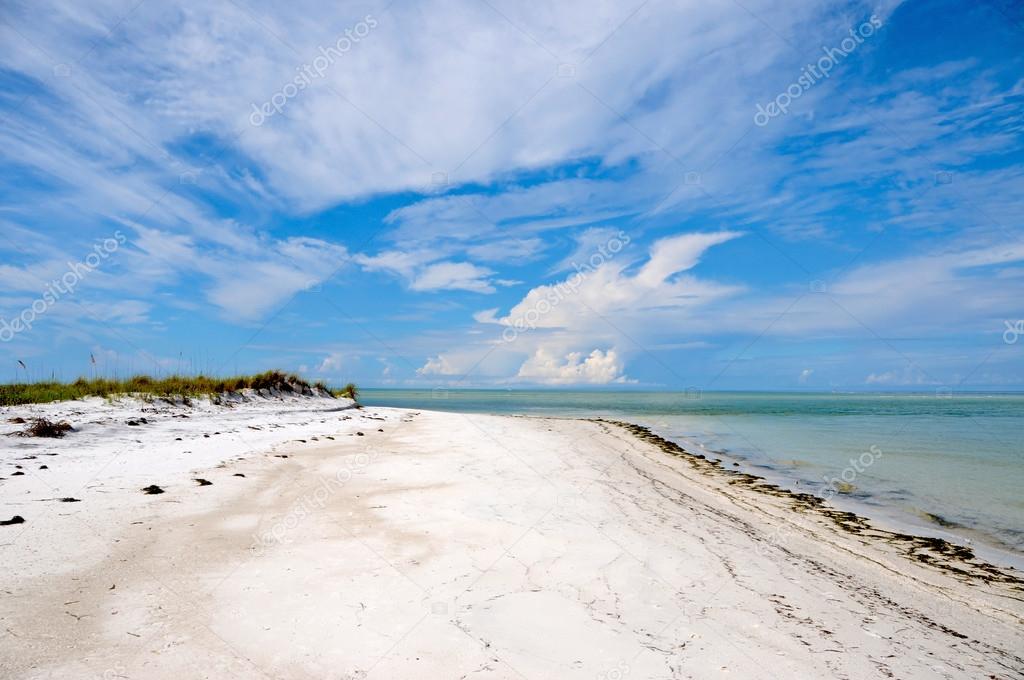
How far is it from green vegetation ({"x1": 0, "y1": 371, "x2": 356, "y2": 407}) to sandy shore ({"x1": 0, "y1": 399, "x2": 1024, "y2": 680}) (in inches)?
278

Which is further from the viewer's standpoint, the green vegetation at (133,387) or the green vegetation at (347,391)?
the green vegetation at (347,391)

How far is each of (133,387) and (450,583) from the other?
18.8 m

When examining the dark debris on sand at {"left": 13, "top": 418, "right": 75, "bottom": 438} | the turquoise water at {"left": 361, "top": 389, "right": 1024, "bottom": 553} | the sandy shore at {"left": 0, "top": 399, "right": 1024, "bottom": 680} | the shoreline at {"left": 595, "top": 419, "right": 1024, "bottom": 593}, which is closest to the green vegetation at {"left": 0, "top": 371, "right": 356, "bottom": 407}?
the dark debris on sand at {"left": 13, "top": 418, "right": 75, "bottom": 438}

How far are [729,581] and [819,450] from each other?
625 inches

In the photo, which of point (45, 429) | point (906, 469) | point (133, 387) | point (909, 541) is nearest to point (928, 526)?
point (909, 541)

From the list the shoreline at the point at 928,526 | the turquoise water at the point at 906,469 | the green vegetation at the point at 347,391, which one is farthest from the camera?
the green vegetation at the point at 347,391

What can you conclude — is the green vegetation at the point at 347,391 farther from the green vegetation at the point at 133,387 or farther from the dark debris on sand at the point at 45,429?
the dark debris on sand at the point at 45,429

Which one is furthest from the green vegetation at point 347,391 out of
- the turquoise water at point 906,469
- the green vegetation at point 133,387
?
the turquoise water at point 906,469

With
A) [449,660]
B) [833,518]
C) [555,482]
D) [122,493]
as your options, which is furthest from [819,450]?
[122,493]

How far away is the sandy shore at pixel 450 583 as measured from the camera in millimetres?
3393

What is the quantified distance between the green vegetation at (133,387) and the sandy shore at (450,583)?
23.2 ft

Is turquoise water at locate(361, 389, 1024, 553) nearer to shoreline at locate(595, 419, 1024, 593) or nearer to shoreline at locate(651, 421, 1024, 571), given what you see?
shoreline at locate(651, 421, 1024, 571)

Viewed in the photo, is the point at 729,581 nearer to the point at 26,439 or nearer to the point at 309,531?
the point at 309,531

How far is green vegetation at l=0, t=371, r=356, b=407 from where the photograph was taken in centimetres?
1474
